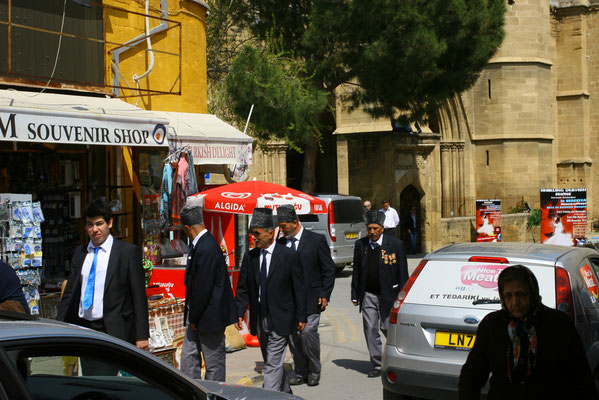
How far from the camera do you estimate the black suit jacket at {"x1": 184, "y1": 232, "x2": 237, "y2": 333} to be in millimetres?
6016

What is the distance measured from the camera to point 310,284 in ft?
26.5

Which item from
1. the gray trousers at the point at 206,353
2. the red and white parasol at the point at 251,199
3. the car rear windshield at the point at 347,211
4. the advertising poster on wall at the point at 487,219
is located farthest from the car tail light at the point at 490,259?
the advertising poster on wall at the point at 487,219

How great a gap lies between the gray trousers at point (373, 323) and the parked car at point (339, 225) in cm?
959

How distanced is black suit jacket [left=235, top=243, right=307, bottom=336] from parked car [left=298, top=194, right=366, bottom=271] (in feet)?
36.4

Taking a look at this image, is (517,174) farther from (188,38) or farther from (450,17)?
(188,38)

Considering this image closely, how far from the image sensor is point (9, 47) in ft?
30.5

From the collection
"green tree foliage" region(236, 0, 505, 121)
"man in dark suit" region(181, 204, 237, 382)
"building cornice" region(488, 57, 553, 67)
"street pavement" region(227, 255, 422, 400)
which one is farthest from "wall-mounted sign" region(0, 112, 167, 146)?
"building cornice" region(488, 57, 553, 67)

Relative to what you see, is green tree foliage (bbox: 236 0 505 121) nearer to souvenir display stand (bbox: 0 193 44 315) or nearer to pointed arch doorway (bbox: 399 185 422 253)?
pointed arch doorway (bbox: 399 185 422 253)

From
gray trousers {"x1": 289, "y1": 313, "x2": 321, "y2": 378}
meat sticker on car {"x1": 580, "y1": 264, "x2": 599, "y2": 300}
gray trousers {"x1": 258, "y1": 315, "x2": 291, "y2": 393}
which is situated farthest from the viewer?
gray trousers {"x1": 289, "y1": 313, "x2": 321, "y2": 378}

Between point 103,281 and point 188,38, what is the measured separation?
25.6ft

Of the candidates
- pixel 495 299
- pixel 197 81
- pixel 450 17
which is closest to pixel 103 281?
pixel 495 299

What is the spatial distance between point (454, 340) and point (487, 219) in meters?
19.0

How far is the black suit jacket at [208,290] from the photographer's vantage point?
6.02 m

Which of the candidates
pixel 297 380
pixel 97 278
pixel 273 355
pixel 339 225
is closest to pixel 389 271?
pixel 297 380
